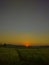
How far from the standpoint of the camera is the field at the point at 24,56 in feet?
10.4

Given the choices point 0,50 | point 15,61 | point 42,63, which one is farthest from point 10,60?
point 42,63

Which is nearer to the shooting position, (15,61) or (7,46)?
(15,61)

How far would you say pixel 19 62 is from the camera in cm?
316

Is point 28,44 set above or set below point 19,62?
above

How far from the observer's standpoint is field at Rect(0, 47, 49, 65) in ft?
10.4

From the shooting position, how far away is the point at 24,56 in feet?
10.8

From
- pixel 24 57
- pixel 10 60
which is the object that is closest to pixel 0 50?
pixel 10 60

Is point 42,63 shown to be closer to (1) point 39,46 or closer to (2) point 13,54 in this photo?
(1) point 39,46

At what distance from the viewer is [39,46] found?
11.0 ft

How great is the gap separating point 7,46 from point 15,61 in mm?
396

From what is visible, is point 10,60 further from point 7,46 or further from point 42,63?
point 42,63

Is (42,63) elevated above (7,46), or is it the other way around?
(7,46)

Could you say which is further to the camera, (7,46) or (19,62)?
(7,46)

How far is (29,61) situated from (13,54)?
362mm
